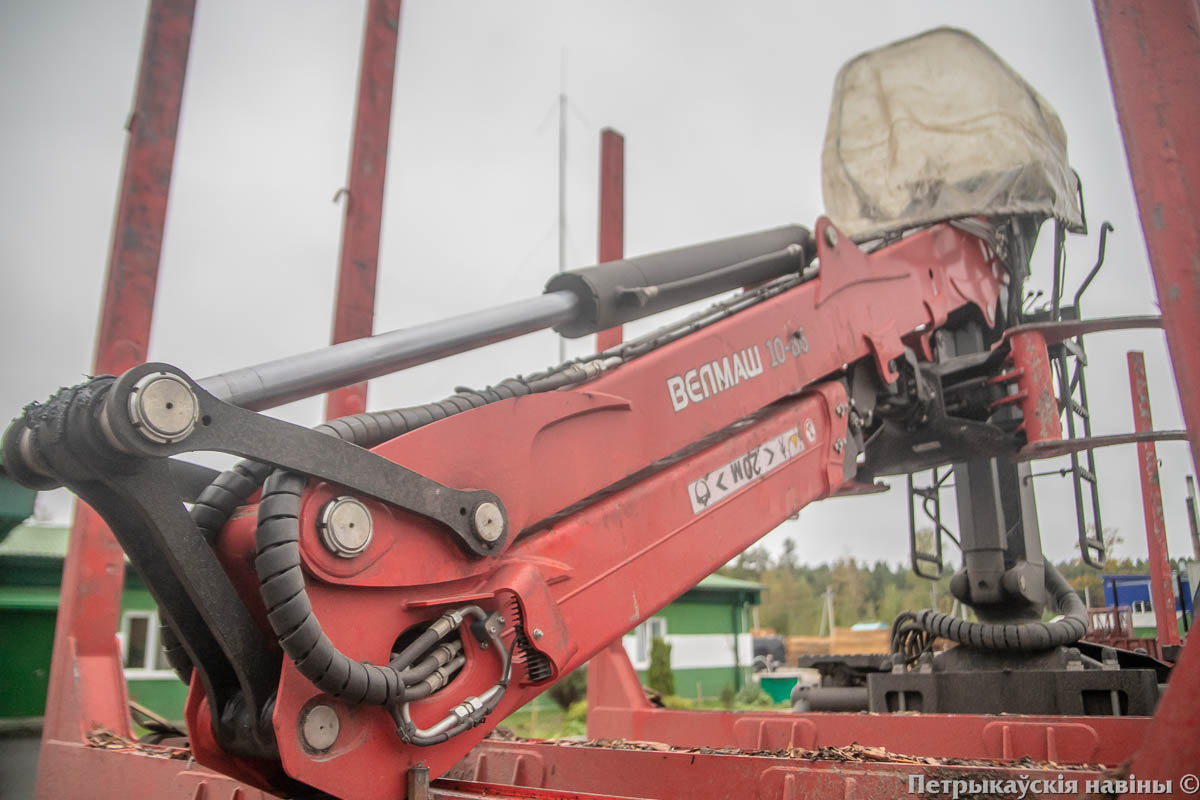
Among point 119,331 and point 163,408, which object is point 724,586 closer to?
point 119,331

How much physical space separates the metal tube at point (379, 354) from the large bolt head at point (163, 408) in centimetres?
39

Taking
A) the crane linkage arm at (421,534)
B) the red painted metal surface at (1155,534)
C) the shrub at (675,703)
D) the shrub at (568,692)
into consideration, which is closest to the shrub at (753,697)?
the shrub at (675,703)

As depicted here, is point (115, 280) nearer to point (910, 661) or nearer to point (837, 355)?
point (837, 355)

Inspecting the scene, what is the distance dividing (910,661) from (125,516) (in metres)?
4.15

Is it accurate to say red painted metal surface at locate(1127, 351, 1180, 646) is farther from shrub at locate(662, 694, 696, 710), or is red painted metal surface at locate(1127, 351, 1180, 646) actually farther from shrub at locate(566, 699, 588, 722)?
shrub at locate(566, 699, 588, 722)

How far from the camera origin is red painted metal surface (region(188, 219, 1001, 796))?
223 cm

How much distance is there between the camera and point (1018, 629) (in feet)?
14.4

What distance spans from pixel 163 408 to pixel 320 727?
815mm

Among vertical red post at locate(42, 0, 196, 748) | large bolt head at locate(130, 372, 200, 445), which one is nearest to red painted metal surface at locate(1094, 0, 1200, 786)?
large bolt head at locate(130, 372, 200, 445)

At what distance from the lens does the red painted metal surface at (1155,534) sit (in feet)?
21.2

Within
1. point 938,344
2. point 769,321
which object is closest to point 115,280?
point 769,321

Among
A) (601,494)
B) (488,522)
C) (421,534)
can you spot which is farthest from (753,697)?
(421,534)

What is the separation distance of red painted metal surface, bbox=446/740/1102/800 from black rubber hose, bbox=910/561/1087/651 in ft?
5.90

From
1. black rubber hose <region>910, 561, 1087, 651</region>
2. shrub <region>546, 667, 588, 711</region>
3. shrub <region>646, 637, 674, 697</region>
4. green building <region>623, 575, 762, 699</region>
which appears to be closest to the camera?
black rubber hose <region>910, 561, 1087, 651</region>
